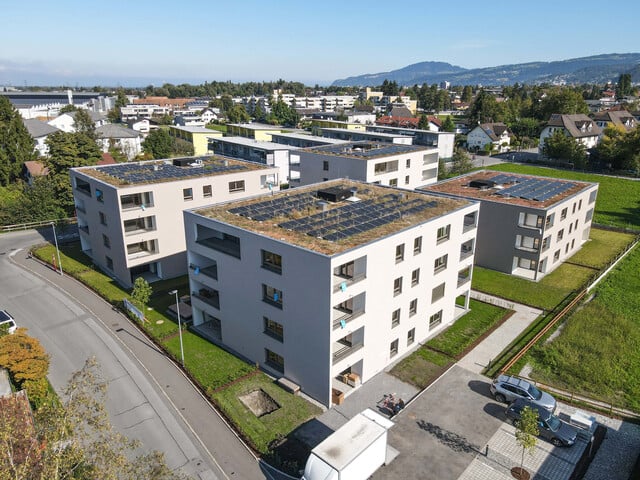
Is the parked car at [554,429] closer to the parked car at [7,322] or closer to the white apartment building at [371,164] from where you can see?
the white apartment building at [371,164]

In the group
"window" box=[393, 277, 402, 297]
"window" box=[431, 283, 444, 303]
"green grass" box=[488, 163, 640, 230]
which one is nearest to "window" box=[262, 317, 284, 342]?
"window" box=[393, 277, 402, 297]

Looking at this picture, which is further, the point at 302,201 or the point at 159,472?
the point at 302,201

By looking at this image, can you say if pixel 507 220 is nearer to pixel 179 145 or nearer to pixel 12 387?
pixel 12 387

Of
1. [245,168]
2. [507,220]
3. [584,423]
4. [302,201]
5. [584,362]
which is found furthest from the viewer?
[245,168]

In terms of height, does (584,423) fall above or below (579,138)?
below

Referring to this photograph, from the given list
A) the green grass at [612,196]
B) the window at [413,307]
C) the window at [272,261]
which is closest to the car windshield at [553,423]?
the window at [413,307]

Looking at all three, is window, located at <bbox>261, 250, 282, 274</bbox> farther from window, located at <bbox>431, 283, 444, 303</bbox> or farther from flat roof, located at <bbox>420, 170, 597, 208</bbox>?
flat roof, located at <bbox>420, 170, 597, 208</bbox>

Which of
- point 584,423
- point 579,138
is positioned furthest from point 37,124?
point 579,138
